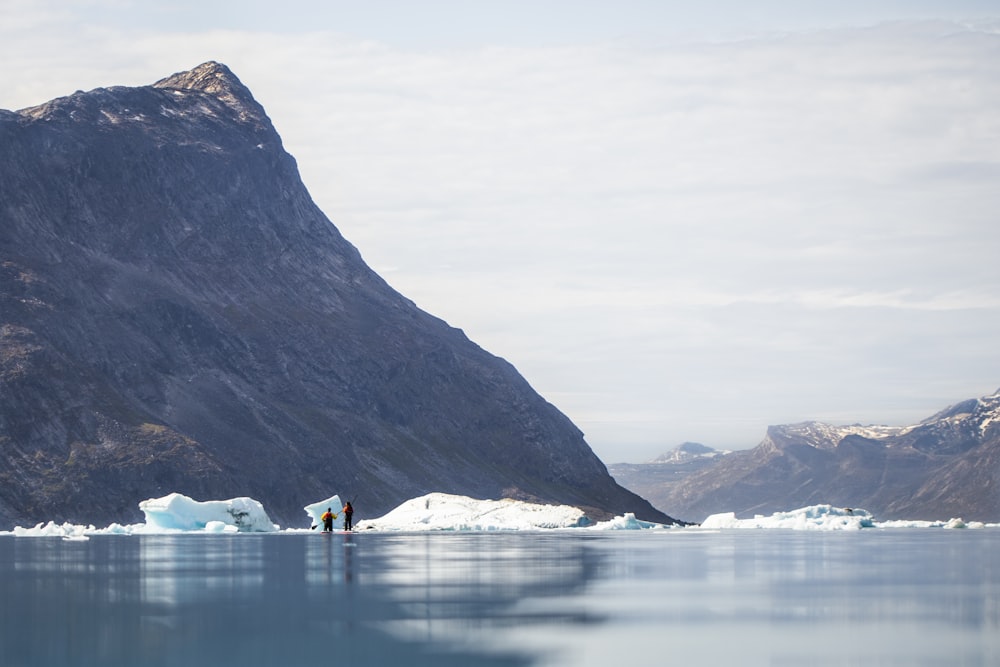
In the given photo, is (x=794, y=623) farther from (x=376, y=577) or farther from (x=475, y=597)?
(x=376, y=577)

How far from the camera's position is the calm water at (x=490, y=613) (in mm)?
28078

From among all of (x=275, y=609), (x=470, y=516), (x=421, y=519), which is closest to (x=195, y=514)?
(x=421, y=519)

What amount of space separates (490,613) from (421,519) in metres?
121

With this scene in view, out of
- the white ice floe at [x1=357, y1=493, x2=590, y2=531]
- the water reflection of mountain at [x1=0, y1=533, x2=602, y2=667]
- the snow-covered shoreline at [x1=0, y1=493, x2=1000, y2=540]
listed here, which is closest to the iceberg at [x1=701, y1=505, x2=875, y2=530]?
the snow-covered shoreline at [x1=0, y1=493, x2=1000, y2=540]

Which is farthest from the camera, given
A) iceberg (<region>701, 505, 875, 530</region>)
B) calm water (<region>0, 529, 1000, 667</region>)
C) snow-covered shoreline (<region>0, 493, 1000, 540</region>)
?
iceberg (<region>701, 505, 875, 530</region>)

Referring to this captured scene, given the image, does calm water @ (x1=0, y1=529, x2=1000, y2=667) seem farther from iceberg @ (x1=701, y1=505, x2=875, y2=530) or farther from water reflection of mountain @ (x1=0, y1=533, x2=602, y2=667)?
Answer: iceberg @ (x1=701, y1=505, x2=875, y2=530)

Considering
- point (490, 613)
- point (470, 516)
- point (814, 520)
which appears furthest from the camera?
point (814, 520)

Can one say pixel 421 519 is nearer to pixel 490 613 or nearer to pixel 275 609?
pixel 275 609

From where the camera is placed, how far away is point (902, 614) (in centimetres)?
3681

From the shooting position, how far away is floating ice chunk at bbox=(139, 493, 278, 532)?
135500 millimetres

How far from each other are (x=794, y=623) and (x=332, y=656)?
13138mm

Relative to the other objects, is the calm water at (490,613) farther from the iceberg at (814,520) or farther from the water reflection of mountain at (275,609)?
the iceberg at (814,520)

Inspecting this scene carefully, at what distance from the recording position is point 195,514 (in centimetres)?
13762

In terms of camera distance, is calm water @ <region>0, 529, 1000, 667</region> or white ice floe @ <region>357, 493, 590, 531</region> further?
white ice floe @ <region>357, 493, 590, 531</region>
